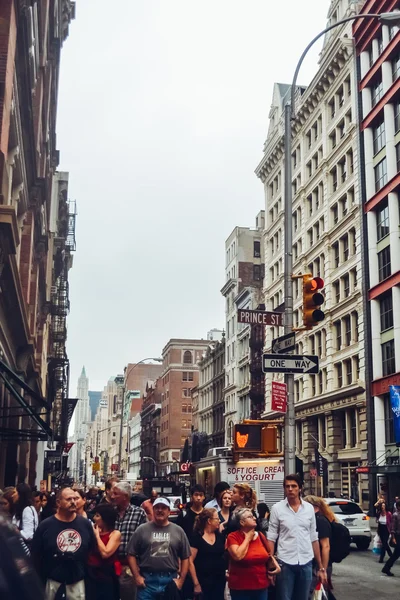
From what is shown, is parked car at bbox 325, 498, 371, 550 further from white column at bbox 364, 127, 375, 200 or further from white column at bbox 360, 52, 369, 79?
white column at bbox 360, 52, 369, 79

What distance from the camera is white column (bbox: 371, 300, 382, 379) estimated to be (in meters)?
44.3

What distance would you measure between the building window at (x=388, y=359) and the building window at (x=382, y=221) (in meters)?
6.90

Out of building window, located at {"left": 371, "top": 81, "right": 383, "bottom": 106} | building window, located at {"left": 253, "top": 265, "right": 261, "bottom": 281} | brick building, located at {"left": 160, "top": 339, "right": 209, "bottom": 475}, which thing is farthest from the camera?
brick building, located at {"left": 160, "top": 339, "right": 209, "bottom": 475}

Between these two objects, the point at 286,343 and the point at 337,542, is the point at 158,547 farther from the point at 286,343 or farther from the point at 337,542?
the point at 286,343

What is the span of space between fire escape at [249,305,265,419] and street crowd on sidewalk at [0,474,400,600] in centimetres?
6185

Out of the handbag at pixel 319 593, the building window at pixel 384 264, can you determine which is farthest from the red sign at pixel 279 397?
the building window at pixel 384 264

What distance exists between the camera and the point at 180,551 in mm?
8133

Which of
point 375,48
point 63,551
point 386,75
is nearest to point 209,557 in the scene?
point 63,551

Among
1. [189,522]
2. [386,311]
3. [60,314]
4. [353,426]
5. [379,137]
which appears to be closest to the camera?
[189,522]

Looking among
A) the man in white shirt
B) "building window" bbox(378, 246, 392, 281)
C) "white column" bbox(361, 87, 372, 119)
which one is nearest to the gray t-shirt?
the man in white shirt

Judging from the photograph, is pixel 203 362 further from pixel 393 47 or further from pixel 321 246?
pixel 393 47

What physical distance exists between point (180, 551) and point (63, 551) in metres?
1.42

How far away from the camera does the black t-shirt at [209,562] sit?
28.9 ft

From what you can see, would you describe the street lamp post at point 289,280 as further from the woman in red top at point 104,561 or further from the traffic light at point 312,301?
the woman in red top at point 104,561
